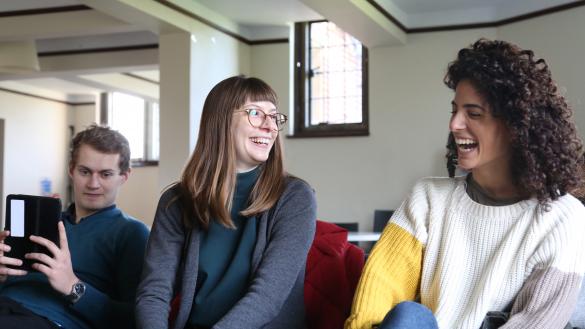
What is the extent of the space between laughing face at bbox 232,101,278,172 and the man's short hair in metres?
0.52

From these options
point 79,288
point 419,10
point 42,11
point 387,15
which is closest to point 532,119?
point 79,288

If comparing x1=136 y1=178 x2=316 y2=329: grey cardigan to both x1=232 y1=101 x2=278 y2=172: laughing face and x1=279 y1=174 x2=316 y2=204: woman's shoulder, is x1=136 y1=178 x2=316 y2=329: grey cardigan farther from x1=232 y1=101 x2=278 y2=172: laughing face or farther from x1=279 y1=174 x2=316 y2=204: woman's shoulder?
x1=232 y1=101 x2=278 y2=172: laughing face

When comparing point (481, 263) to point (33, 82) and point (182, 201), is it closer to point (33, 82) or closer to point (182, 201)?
point (182, 201)

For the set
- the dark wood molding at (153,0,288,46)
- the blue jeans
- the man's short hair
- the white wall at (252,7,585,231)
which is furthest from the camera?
the white wall at (252,7,585,231)

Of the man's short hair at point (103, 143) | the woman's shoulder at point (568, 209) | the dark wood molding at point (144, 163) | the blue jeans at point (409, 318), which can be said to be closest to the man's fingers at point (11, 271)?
the man's short hair at point (103, 143)

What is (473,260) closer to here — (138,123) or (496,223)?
(496,223)

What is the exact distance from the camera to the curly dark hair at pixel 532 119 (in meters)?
1.53

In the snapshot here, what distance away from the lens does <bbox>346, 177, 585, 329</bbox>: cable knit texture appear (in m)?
1.45

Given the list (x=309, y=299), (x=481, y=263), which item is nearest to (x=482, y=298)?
(x=481, y=263)

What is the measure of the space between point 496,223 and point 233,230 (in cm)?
68

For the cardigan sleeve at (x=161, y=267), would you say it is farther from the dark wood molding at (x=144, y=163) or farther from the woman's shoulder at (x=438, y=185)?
the dark wood molding at (x=144, y=163)

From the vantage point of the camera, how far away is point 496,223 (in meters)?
1.59

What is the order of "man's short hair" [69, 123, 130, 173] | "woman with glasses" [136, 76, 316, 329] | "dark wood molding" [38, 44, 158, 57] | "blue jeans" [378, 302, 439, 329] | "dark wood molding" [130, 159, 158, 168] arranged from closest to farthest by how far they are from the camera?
1. "blue jeans" [378, 302, 439, 329]
2. "woman with glasses" [136, 76, 316, 329]
3. "man's short hair" [69, 123, 130, 173]
4. "dark wood molding" [38, 44, 158, 57]
5. "dark wood molding" [130, 159, 158, 168]

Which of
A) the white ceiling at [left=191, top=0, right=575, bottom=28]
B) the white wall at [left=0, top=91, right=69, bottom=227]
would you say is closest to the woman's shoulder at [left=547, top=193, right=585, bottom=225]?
the white ceiling at [left=191, top=0, right=575, bottom=28]
